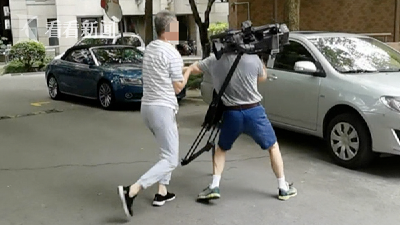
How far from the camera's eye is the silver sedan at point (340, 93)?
19.5 ft

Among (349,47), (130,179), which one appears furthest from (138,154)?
(349,47)

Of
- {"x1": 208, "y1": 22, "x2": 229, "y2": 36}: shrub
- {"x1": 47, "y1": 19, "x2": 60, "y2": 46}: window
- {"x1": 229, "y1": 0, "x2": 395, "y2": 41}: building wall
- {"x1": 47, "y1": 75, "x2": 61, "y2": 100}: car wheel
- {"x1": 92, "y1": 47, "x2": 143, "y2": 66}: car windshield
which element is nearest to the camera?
{"x1": 92, "y1": 47, "x2": 143, "y2": 66}: car windshield

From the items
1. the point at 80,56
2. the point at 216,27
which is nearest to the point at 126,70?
the point at 80,56

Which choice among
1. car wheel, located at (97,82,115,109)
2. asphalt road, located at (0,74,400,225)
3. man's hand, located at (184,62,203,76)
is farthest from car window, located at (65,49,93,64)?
man's hand, located at (184,62,203,76)

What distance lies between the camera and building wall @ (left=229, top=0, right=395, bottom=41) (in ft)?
57.2

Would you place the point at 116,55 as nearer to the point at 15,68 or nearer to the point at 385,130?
the point at 385,130

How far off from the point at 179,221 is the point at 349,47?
393 cm

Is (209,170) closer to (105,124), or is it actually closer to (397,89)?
(397,89)

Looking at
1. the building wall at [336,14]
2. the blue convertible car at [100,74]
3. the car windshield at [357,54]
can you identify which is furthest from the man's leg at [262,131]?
the building wall at [336,14]

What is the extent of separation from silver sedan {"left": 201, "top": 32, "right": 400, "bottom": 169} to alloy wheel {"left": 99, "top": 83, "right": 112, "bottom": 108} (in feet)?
14.8

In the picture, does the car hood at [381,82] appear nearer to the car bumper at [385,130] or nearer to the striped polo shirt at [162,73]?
the car bumper at [385,130]

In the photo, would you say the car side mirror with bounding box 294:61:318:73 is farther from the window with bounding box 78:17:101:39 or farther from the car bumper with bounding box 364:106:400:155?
the window with bounding box 78:17:101:39

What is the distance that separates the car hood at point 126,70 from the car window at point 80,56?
83cm

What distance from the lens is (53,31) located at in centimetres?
3206
